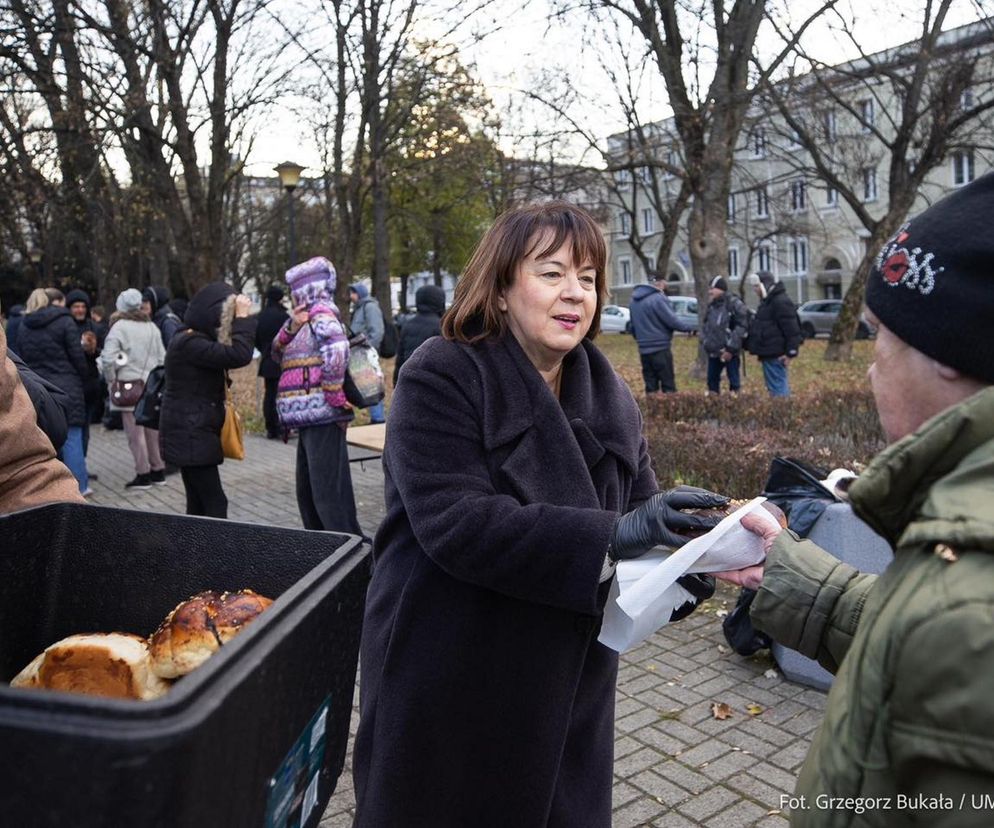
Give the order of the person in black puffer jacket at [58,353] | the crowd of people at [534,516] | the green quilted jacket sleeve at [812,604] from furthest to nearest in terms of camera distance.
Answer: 1. the person in black puffer jacket at [58,353]
2. the green quilted jacket sleeve at [812,604]
3. the crowd of people at [534,516]

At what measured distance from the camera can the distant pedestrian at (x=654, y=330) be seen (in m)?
13.1

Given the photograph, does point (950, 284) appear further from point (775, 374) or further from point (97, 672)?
point (775, 374)

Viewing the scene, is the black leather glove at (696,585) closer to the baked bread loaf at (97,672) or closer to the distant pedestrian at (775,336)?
the baked bread loaf at (97,672)

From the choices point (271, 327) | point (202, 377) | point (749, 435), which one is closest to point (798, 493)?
point (749, 435)

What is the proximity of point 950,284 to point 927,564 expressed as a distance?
1.28ft

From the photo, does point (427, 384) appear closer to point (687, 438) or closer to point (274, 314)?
point (687, 438)

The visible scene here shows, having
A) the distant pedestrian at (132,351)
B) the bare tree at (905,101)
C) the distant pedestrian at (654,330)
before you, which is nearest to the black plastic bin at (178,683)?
the distant pedestrian at (132,351)

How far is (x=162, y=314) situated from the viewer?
11555 mm

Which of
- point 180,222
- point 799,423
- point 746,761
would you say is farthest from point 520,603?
point 180,222

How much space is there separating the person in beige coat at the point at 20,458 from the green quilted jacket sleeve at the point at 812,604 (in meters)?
1.34

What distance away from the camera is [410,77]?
18.5 metres

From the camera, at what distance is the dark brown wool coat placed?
6.42 ft

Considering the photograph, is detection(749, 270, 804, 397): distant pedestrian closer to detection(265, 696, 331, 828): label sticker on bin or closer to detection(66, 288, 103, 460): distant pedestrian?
detection(66, 288, 103, 460): distant pedestrian

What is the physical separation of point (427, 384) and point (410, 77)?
17.8 meters
